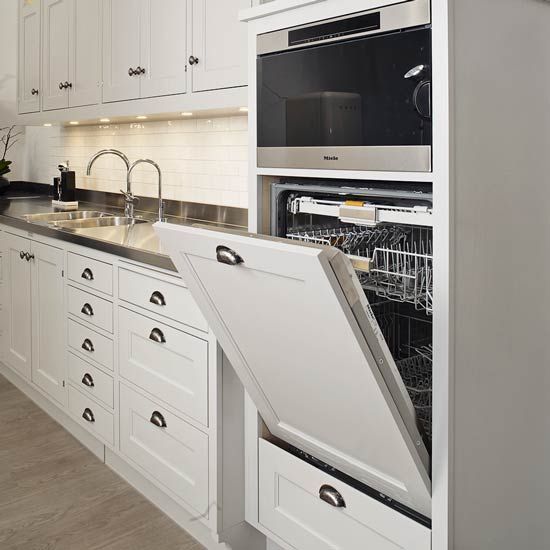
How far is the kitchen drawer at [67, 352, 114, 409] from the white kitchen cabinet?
1128 mm

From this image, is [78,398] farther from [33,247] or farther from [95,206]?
[95,206]

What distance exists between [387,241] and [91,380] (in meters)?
1.52

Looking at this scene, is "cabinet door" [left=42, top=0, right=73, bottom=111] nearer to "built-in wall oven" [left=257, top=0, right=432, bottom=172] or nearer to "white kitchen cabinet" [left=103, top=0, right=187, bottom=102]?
"white kitchen cabinet" [left=103, top=0, right=187, bottom=102]

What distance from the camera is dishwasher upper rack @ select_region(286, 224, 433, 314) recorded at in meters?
1.51

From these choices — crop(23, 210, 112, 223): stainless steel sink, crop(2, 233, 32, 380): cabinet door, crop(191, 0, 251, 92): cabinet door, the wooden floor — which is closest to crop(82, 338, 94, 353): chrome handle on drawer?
the wooden floor

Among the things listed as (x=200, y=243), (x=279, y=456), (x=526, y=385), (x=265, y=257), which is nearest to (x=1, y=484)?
(x=279, y=456)

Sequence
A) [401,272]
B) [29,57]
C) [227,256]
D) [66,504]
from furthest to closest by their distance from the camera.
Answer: [29,57] < [66,504] < [401,272] < [227,256]

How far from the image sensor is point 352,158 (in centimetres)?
150

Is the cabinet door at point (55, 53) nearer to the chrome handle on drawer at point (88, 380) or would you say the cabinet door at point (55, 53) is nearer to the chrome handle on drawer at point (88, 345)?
the chrome handle on drawer at point (88, 345)

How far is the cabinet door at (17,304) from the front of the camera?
3.29m

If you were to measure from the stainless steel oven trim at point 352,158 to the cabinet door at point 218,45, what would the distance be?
64 cm

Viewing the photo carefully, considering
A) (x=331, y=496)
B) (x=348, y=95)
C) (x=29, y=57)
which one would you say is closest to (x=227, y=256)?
(x=348, y=95)

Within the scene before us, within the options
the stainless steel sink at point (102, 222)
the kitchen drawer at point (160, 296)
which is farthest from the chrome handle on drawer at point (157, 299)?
the stainless steel sink at point (102, 222)

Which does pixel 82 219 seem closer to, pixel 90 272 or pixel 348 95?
pixel 90 272
